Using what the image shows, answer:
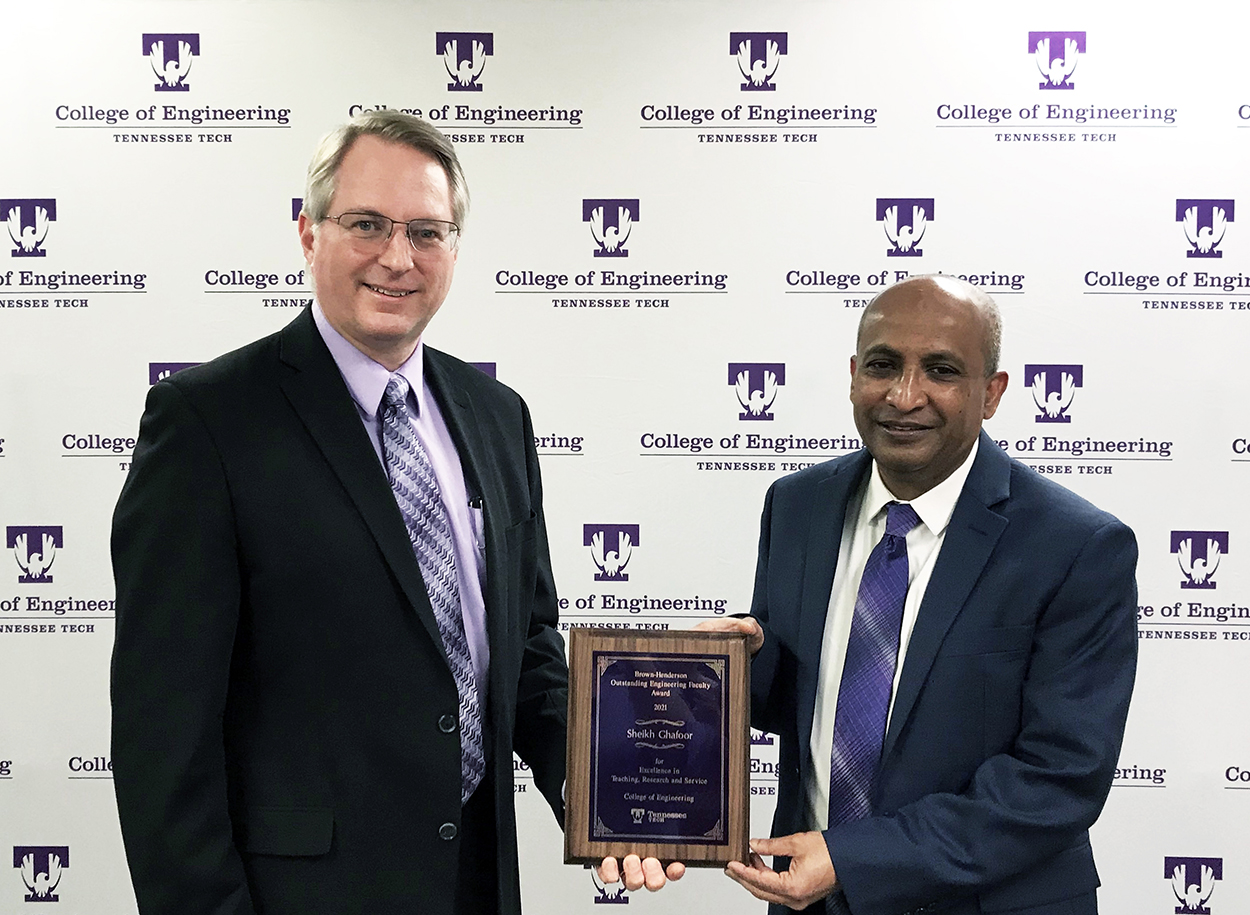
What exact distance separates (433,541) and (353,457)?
218mm

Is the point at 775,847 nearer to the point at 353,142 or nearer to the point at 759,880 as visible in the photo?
the point at 759,880

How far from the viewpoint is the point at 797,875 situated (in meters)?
2.05

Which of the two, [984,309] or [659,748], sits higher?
[984,309]

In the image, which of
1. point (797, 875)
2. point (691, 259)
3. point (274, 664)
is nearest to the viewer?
point (274, 664)

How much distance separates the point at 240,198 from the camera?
394 centimetres

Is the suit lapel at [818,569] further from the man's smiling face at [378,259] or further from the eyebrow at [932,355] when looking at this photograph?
the man's smiling face at [378,259]

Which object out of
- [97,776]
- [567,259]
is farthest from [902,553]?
[97,776]

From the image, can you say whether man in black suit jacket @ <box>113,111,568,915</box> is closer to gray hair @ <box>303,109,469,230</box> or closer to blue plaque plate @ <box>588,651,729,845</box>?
gray hair @ <box>303,109,469,230</box>

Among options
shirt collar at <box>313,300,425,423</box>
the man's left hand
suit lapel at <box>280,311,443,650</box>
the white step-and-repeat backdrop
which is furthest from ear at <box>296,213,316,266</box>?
the white step-and-repeat backdrop

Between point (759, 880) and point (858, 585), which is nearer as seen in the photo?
point (759, 880)

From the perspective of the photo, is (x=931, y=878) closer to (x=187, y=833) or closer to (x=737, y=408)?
(x=187, y=833)

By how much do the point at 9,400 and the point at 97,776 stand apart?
4.49ft

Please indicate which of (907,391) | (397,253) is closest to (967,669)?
(907,391)

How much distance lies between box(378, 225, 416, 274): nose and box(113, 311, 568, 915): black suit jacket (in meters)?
0.19
